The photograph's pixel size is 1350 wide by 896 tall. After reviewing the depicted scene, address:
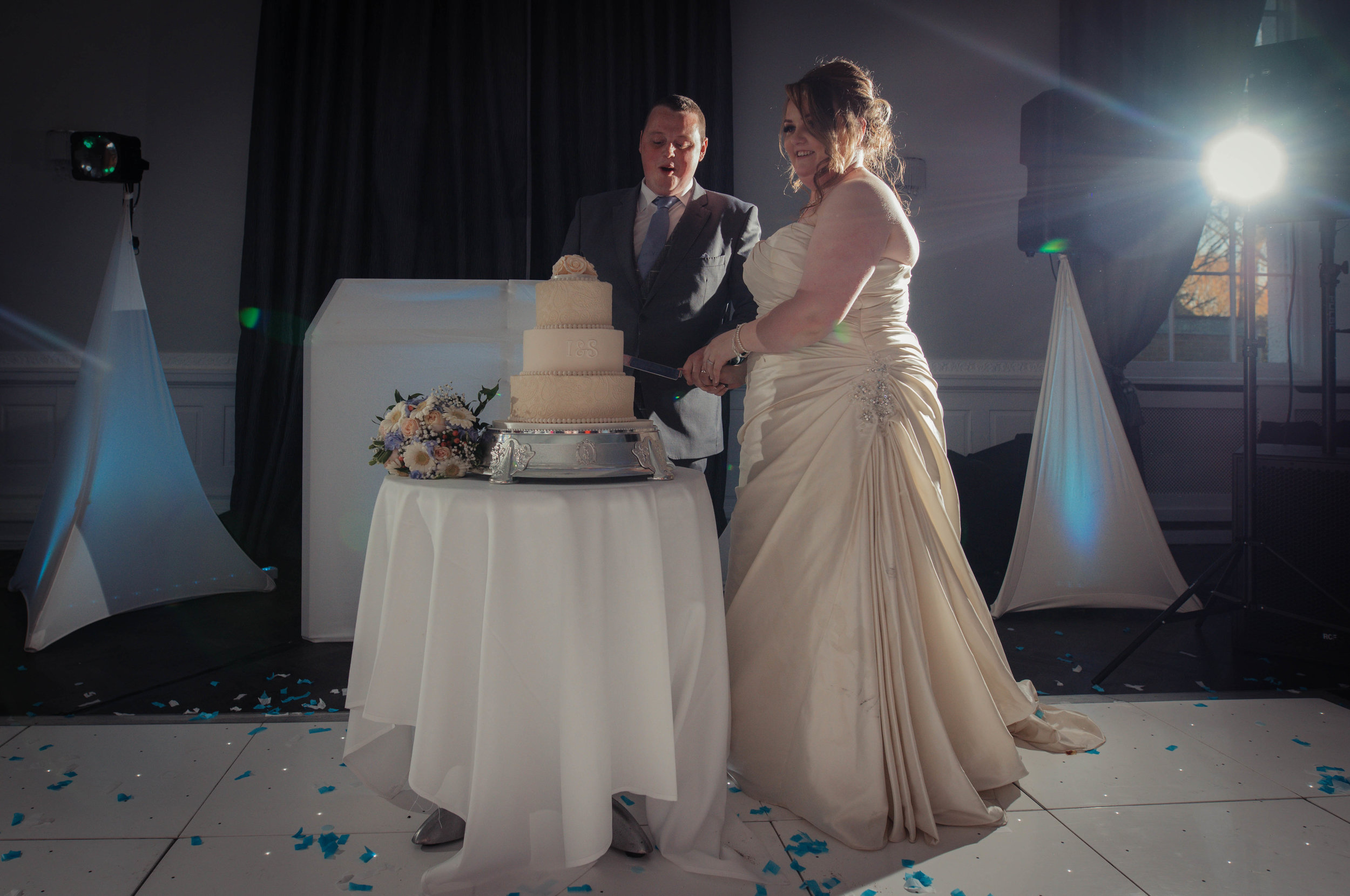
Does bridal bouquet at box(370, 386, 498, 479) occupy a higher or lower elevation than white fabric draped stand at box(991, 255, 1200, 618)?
higher

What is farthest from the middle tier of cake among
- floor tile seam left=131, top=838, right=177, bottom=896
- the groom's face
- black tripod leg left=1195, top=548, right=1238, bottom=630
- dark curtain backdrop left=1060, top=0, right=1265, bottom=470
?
dark curtain backdrop left=1060, top=0, right=1265, bottom=470

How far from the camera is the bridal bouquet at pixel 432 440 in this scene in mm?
1755

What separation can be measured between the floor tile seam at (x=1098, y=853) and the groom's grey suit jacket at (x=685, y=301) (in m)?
1.40

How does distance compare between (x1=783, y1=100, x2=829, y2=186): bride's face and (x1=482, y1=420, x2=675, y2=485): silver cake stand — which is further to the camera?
(x1=783, y1=100, x2=829, y2=186): bride's face

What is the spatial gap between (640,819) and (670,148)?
2010 mm

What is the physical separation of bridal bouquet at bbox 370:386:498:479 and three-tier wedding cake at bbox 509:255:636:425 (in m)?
0.12

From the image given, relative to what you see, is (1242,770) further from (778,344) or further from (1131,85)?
(1131,85)

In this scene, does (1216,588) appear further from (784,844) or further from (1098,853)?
(784,844)

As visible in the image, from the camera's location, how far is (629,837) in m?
1.77

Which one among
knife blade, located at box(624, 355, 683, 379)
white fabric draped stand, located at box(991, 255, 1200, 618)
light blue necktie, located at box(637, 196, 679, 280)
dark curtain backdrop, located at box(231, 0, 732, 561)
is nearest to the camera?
knife blade, located at box(624, 355, 683, 379)

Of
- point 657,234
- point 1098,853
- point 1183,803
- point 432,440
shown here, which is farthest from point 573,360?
point 1183,803

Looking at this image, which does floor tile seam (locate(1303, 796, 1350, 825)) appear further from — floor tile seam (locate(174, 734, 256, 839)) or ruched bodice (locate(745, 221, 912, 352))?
floor tile seam (locate(174, 734, 256, 839))

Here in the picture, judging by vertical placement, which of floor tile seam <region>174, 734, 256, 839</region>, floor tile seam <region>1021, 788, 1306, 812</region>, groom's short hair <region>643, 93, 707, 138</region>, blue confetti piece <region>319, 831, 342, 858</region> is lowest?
floor tile seam <region>1021, 788, 1306, 812</region>

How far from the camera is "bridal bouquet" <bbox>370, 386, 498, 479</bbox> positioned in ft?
5.76
